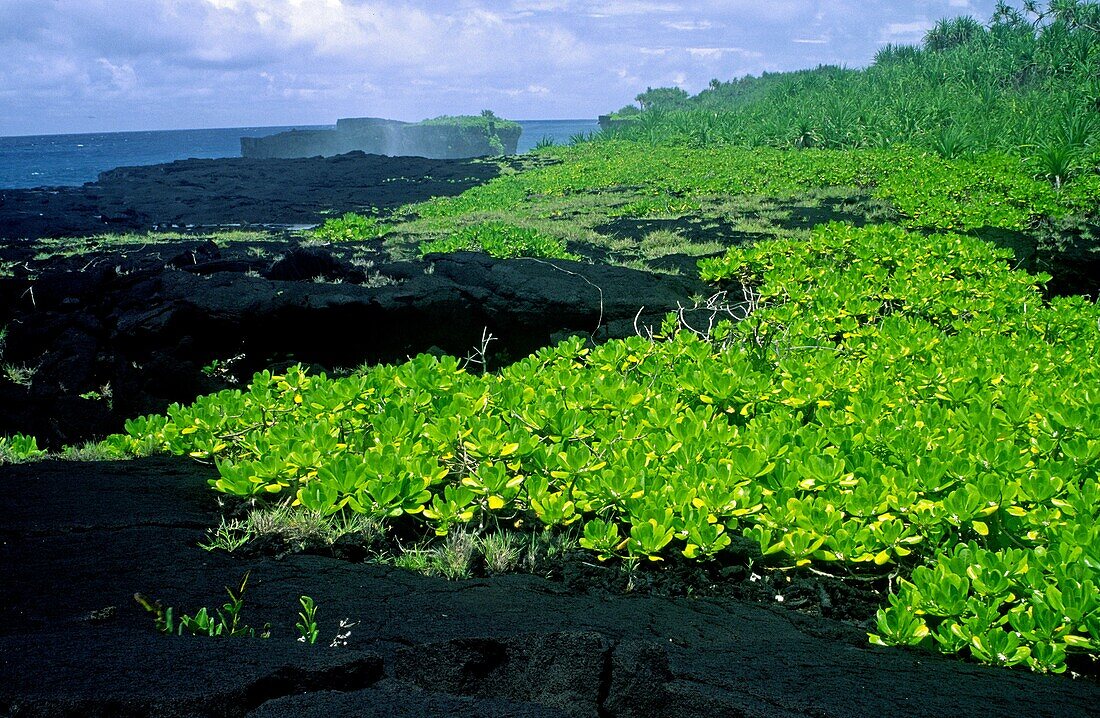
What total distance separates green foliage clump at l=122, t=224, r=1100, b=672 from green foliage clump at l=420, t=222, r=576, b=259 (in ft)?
17.2

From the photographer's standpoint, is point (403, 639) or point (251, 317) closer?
point (403, 639)

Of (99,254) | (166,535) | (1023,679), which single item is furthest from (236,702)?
(99,254)

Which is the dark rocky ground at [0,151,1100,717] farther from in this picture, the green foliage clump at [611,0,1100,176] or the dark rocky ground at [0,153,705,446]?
the green foliage clump at [611,0,1100,176]

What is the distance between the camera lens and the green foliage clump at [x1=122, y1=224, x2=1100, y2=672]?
2344 millimetres

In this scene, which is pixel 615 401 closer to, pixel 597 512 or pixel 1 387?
pixel 597 512

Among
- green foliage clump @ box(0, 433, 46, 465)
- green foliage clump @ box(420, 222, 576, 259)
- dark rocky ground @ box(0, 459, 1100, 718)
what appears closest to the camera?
dark rocky ground @ box(0, 459, 1100, 718)

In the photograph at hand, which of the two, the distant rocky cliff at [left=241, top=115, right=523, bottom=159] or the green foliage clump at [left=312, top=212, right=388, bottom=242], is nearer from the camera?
the green foliage clump at [left=312, top=212, right=388, bottom=242]

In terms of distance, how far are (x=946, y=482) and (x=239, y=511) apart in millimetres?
2845

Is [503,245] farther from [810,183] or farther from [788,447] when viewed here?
[810,183]

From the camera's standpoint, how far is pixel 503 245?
10023 mm

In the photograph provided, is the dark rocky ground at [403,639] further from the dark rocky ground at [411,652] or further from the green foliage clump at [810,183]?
the green foliage clump at [810,183]

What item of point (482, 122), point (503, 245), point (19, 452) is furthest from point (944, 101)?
point (482, 122)

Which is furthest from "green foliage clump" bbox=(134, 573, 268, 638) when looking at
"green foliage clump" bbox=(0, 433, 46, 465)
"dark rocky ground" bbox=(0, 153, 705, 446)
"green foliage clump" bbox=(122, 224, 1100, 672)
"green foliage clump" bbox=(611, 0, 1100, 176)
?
"green foliage clump" bbox=(611, 0, 1100, 176)

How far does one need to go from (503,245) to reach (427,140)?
65.8 meters
